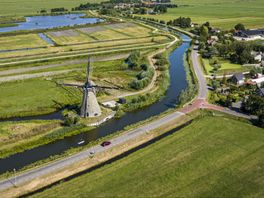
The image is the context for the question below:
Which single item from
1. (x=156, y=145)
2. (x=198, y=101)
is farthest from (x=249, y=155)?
(x=198, y=101)

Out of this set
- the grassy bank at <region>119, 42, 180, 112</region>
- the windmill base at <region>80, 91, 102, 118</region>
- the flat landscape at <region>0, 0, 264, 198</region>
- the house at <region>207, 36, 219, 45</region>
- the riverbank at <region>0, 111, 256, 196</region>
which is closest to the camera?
the riverbank at <region>0, 111, 256, 196</region>

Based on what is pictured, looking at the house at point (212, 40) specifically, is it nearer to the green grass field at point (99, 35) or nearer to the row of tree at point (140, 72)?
the green grass field at point (99, 35)

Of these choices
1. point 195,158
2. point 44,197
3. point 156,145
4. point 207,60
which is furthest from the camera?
point 207,60

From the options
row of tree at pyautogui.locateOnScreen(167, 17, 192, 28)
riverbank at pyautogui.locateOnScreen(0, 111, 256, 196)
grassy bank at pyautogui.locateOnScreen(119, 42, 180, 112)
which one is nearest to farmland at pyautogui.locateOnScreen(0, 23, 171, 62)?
row of tree at pyautogui.locateOnScreen(167, 17, 192, 28)

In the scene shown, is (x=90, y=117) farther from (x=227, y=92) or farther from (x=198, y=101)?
(x=227, y=92)

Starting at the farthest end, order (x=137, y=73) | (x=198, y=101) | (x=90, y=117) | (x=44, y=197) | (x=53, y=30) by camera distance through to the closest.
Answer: (x=53, y=30)
(x=137, y=73)
(x=198, y=101)
(x=90, y=117)
(x=44, y=197)

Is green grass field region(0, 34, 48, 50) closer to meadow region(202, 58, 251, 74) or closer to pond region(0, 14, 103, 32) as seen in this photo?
pond region(0, 14, 103, 32)
